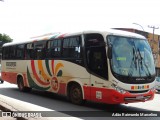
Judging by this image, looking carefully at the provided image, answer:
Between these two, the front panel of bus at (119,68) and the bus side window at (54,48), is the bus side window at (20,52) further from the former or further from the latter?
the front panel of bus at (119,68)

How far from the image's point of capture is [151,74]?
11508mm

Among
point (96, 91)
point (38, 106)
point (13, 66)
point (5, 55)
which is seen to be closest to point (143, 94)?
point (96, 91)

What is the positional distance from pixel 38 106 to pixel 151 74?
4.44 m

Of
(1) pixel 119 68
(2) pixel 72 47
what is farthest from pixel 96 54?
(2) pixel 72 47

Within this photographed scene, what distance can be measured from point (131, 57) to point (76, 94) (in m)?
2.87

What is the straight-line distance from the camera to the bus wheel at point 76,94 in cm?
1238

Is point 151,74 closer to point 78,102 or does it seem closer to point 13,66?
point 78,102

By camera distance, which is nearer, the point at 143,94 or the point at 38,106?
the point at 143,94

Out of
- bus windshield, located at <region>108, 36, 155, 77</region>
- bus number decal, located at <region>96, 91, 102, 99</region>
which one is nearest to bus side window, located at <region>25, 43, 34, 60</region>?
bus number decal, located at <region>96, 91, 102, 99</region>

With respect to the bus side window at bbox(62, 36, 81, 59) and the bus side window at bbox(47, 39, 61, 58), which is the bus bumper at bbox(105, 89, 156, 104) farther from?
the bus side window at bbox(47, 39, 61, 58)

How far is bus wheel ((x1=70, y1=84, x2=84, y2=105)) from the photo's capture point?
487 inches

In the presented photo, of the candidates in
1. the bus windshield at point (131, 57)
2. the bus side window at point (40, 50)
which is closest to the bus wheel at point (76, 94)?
the bus windshield at point (131, 57)

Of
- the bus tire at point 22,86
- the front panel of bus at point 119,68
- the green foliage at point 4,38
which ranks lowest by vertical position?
the bus tire at point 22,86

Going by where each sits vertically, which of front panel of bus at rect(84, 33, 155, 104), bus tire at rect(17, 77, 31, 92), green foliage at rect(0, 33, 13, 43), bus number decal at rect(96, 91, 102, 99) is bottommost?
bus tire at rect(17, 77, 31, 92)
